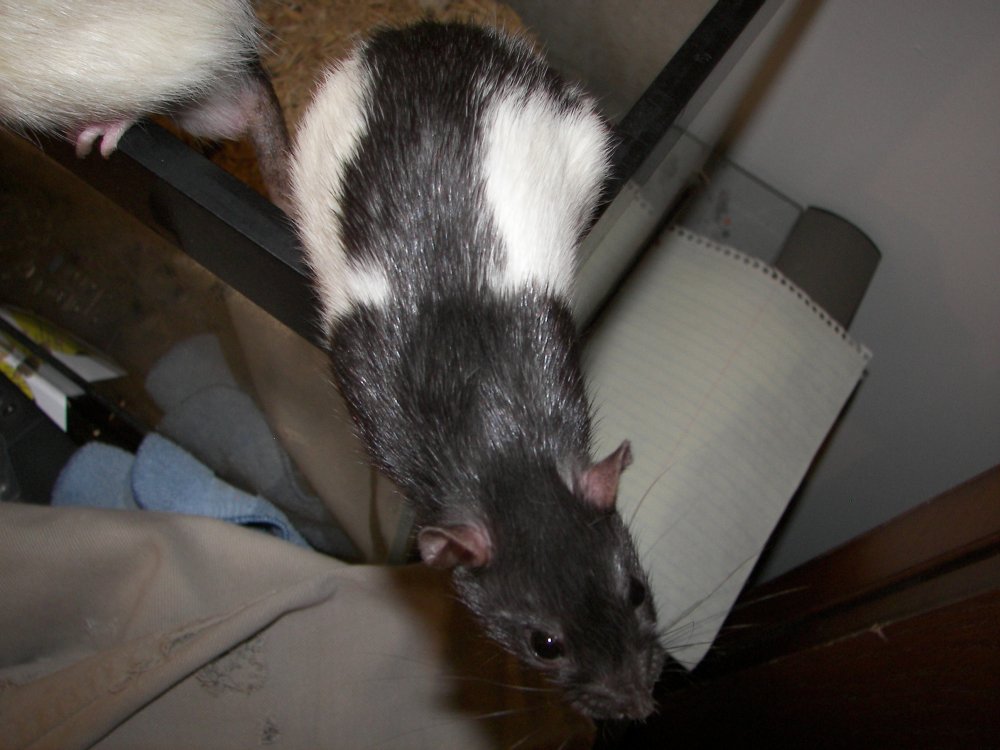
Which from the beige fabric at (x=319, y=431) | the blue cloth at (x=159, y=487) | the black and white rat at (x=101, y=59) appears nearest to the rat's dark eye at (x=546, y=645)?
the beige fabric at (x=319, y=431)

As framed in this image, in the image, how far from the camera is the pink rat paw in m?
0.99

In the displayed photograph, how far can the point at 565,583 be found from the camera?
967mm

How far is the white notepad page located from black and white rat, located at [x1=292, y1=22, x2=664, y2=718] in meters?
0.49

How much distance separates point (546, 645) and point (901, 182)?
144 cm

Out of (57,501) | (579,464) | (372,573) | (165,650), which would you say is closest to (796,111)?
(579,464)

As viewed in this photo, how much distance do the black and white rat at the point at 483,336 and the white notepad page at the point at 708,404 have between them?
0.49m

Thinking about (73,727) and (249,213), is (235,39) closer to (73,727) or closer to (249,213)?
(249,213)

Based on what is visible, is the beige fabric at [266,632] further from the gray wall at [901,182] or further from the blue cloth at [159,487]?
the gray wall at [901,182]

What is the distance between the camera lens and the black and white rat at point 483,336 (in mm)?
1001

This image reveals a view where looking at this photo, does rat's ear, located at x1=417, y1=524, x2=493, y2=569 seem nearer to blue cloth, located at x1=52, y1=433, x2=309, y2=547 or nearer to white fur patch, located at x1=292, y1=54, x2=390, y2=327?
white fur patch, located at x1=292, y1=54, x2=390, y2=327

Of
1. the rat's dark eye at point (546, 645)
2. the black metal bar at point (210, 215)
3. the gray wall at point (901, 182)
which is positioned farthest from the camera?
the gray wall at point (901, 182)

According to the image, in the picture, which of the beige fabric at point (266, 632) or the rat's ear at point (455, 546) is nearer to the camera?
the rat's ear at point (455, 546)

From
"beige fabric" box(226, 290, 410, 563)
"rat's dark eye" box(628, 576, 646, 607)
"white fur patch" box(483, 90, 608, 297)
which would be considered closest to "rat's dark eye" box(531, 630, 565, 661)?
"rat's dark eye" box(628, 576, 646, 607)

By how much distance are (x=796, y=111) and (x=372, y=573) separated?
4.95 ft
